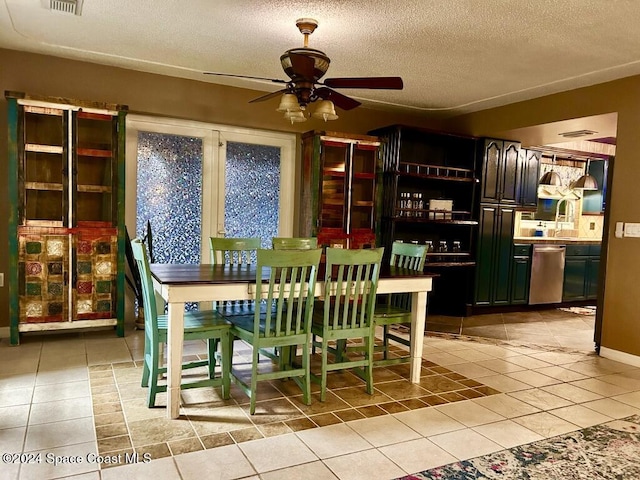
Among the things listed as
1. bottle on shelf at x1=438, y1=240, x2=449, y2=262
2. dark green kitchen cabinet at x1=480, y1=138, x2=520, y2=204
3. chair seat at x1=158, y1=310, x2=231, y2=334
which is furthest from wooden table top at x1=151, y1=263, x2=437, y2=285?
dark green kitchen cabinet at x1=480, y1=138, x2=520, y2=204

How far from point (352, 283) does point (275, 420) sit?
95cm

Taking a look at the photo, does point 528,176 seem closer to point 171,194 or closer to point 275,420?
point 171,194

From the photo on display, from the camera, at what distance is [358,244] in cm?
536

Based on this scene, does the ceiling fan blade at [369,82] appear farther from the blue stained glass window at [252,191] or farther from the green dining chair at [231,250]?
the blue stained glass window at [252,191]

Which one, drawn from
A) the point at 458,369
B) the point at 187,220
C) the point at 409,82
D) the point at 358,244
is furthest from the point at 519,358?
→ the point at 187,220

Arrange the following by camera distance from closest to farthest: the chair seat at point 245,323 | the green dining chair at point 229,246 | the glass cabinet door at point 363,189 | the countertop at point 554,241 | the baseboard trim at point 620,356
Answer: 1. the chair seat at point 245,323
2. the green dining chair at point 229,246
3. the baseboard trim at point 620,356
4. the glass cabinet door at point 363,189
5. the countertop at point 554,241

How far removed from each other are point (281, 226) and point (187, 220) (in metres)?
1.05

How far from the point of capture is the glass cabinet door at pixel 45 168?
4.07 m

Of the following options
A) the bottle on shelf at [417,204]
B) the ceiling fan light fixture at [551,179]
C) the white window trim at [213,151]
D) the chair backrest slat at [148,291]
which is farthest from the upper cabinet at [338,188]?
the ceiling fan light fixture at [551,179]

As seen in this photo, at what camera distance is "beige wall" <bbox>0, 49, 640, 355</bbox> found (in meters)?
4.19

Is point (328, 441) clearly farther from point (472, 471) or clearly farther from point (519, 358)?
point (519, 358)

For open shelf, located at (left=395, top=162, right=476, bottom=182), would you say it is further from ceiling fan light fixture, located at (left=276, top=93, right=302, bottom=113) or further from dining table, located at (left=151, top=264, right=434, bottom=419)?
ceiling fan light fixture, located at (left=276, top=93, right=302, bottom=113)

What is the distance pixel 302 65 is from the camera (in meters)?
3.01

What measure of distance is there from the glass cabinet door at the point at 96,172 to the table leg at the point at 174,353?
6.43ft
